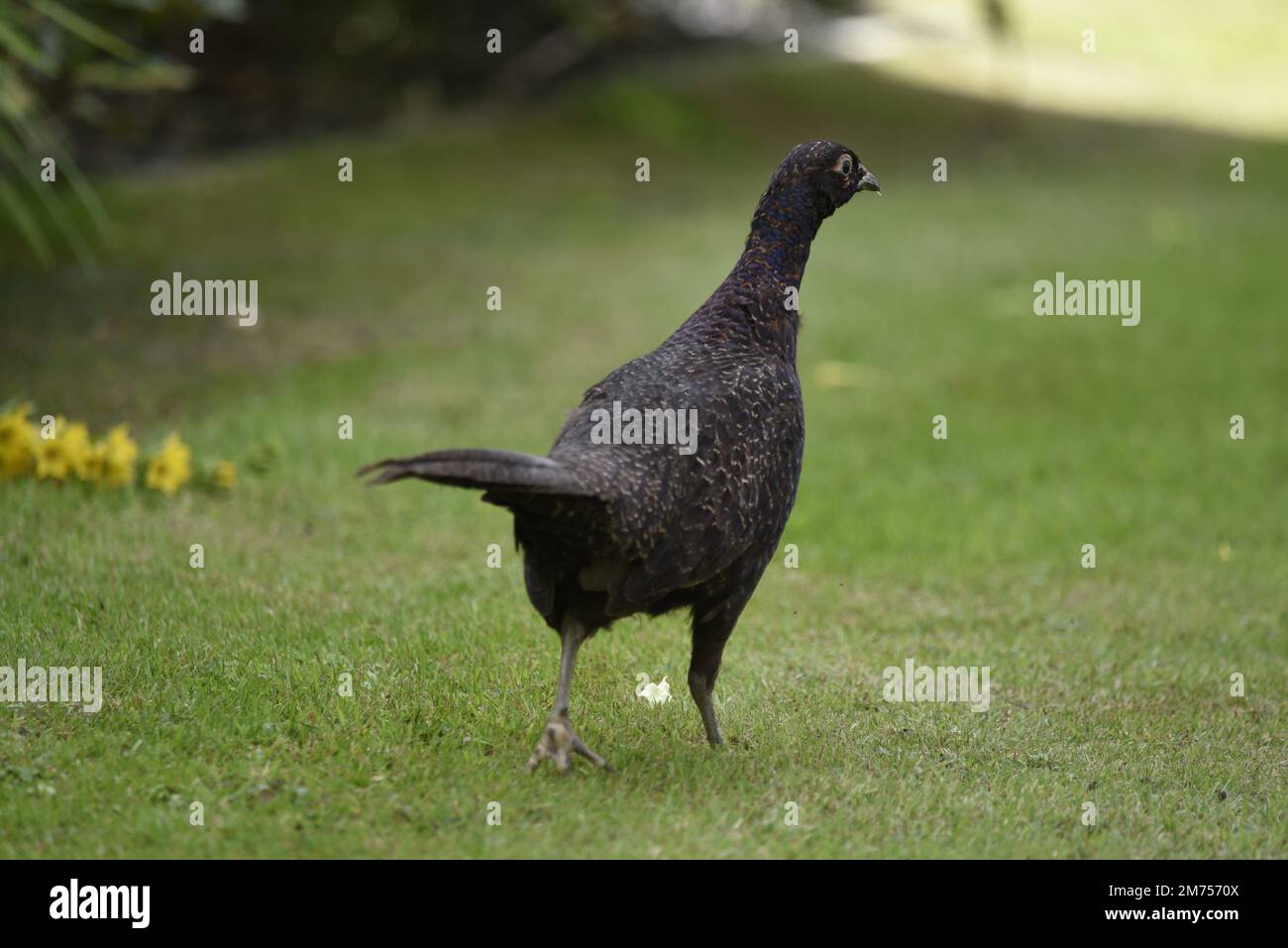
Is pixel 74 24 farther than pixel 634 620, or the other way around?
pixel 74 24

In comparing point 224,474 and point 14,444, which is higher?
point 14,444

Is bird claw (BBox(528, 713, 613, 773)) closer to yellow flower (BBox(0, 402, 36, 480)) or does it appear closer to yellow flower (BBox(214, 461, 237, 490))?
yellow flower (BBox(214, 461, 237, 490))

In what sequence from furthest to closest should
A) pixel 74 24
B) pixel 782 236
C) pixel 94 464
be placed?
pixel 74 24
pixel 94 464
pixel 782 236

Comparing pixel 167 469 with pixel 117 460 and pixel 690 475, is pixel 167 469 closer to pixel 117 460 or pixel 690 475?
pixel 117 460

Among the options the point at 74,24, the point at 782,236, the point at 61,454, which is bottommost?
the point at 61,454

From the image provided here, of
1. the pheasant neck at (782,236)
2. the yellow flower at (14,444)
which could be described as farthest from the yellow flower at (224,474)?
the pheasant neck at (782,236)

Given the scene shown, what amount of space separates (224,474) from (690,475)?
4.13 meters

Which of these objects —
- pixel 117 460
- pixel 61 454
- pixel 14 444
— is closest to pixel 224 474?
pixel 117 460

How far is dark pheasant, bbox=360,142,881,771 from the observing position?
462 centimetres

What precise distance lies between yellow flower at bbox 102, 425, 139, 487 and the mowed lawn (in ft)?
0.47

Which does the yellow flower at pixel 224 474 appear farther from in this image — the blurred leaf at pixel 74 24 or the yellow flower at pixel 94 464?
the blurred leaf at pixel 74 24

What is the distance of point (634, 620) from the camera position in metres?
7.21

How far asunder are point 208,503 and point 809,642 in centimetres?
356

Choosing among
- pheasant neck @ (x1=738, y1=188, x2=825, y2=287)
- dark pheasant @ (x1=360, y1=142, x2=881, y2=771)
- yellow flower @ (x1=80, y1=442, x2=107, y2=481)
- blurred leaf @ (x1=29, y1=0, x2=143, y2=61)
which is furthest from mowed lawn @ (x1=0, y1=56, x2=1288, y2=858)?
blurred leaf @ (x1=29, y1=0, x2=143, y2=61)
